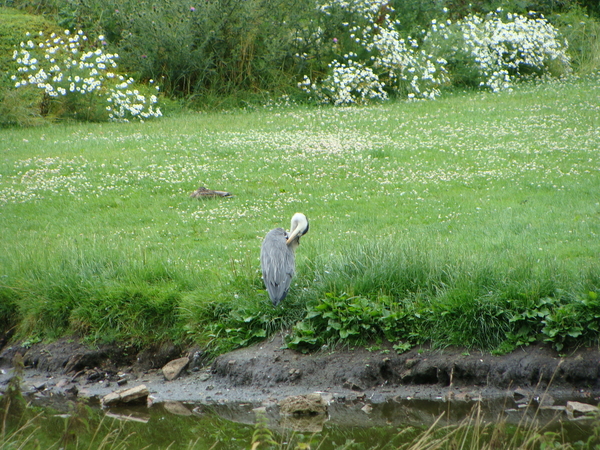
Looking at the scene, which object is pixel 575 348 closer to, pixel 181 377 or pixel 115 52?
pixel 181 377

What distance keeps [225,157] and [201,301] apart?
716 cm

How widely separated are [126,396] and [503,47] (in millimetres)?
18629

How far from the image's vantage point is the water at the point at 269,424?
5.28m

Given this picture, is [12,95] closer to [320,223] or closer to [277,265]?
[320,223]

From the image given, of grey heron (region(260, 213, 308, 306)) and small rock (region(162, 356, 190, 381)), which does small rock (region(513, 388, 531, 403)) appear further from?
small rock (region(162, 356, 190, 381))

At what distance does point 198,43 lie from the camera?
1859cm

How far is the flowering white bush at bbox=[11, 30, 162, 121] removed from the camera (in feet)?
54.7

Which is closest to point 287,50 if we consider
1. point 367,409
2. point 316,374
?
point 316,374

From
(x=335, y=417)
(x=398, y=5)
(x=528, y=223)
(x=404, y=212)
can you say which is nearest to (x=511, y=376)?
(x=335, y=417)

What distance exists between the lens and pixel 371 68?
19797mm

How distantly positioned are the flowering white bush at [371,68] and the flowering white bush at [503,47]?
4.88ft

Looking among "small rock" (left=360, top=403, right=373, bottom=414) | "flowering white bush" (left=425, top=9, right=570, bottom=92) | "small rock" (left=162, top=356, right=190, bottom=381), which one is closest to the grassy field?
"small rock" (left=162, top=356, right=190, bottom=381)

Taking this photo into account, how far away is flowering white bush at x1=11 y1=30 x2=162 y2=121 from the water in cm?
1207

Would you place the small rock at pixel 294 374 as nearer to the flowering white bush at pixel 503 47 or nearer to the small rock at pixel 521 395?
the small rock at pixel 521 395
